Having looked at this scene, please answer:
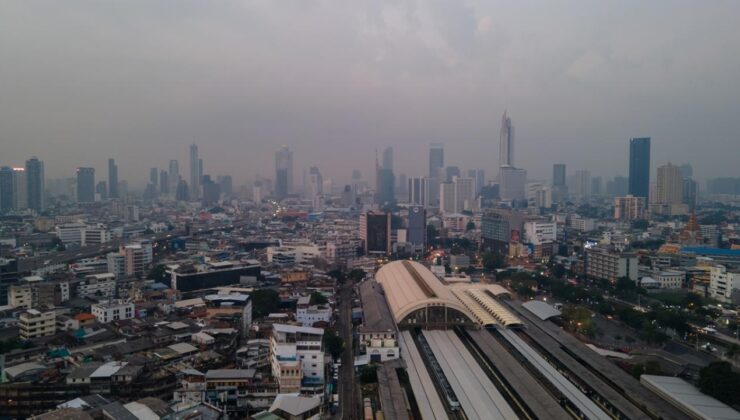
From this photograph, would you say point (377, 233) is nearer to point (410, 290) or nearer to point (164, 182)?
point (410, 290)

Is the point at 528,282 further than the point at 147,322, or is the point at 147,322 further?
the point at 528,282

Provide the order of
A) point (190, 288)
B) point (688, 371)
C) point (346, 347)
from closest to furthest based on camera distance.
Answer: point (688, 371) < point (346, 347) < point (190, 288)

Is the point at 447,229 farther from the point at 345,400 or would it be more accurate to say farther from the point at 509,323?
the point at 345,400

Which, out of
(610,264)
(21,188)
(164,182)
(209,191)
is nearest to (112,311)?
(610,264)

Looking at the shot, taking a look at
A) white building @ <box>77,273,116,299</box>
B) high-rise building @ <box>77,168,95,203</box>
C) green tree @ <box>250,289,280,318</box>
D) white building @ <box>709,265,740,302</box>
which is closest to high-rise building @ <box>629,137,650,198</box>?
white building @ <box>709,265,740,302</box>

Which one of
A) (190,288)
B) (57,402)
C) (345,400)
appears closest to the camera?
(57,402)

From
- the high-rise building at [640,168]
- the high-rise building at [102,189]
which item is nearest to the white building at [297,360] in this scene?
the high-rise building at [640,168]

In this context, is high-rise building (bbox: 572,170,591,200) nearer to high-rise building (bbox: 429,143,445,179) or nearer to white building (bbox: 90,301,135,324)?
high-rise building (bbox: 429,143,445,179)

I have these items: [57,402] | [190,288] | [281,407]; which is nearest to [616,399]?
[281,407]
